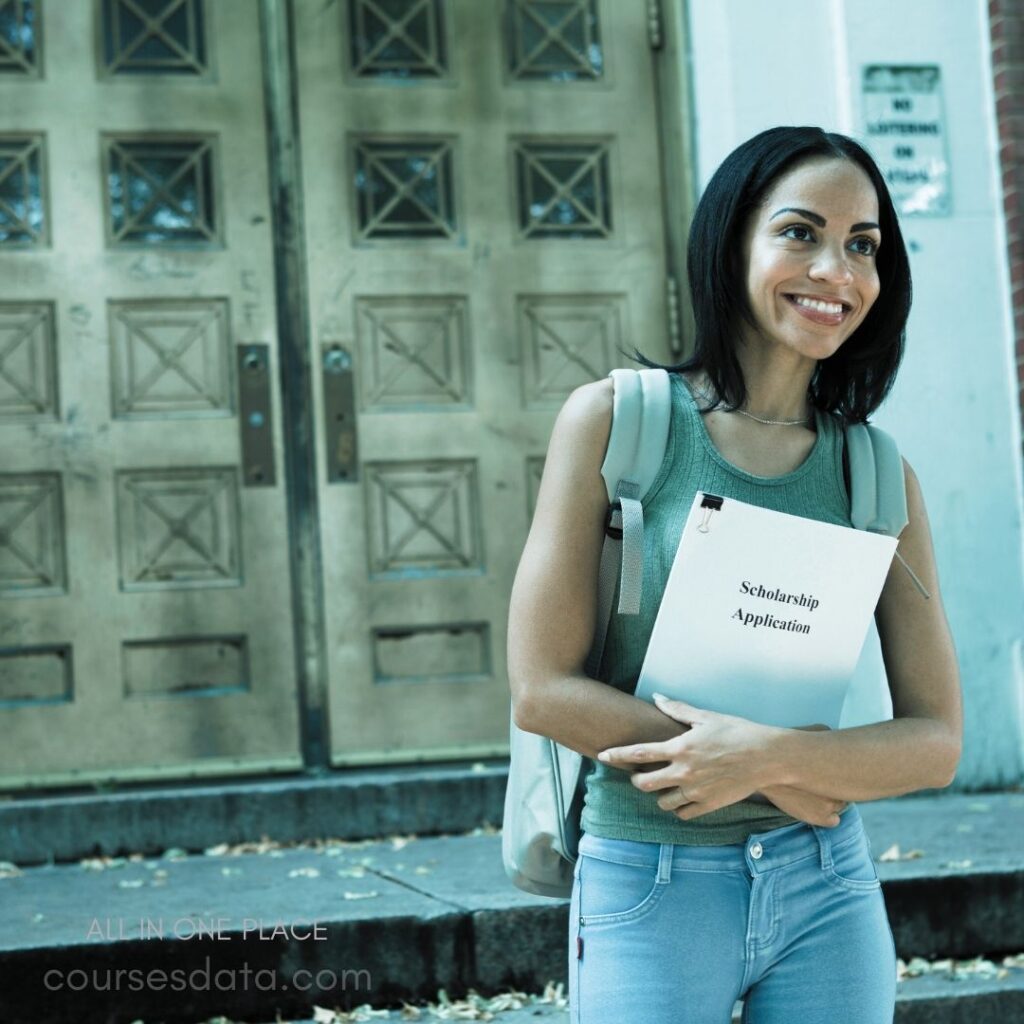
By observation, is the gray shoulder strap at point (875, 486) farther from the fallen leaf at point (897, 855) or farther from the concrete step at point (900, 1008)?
the fallen leaf at point (897, 855)

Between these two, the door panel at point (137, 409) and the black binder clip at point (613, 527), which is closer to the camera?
the black binder clip at point (613, 527)

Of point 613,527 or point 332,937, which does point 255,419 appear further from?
point 613,527

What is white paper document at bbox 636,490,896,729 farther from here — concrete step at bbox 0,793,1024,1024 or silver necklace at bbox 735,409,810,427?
concrete step at bbox 0,793,1024,1024

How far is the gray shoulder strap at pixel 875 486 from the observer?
183 cm

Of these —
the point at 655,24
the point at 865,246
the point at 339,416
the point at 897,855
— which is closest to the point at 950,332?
the point at 655,24

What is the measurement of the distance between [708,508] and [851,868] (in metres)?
0.46

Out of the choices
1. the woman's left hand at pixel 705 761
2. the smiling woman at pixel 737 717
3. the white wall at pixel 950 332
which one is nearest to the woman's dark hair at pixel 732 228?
the smiling woman at pixel 737 717

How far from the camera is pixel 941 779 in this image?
1.81 meters

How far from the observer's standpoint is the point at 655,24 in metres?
5.37

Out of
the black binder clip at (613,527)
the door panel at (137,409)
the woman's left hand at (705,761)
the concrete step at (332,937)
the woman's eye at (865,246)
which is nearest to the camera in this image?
the woman's left hand at (705,761)

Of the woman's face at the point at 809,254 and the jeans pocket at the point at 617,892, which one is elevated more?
the woman's face at the point at 809,254

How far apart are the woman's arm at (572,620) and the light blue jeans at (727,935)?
0.08 metres

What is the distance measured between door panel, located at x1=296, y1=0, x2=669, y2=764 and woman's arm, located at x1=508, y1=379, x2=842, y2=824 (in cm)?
341

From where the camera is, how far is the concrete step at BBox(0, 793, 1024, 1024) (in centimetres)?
325
